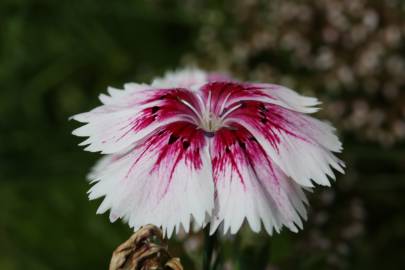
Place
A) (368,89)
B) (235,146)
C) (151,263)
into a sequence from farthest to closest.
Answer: (368,89), (235,146), (151,263)

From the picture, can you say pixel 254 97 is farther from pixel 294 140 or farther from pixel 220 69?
pixel 220 69

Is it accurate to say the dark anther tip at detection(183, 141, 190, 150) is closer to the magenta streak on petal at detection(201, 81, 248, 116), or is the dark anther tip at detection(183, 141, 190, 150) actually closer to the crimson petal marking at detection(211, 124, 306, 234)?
the crimson petal marking at detection(211, 124, 306, 234)

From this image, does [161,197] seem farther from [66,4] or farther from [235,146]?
[66,4]

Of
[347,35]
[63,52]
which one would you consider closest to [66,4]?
[63,52]

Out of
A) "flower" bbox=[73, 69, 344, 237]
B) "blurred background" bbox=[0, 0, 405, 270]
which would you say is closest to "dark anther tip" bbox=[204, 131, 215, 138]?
"flower" bbox=[73, 69, 344, 237]

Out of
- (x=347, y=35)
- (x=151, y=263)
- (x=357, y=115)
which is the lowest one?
(x=151, y=263)

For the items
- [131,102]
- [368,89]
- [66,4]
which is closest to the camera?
[131,102]
